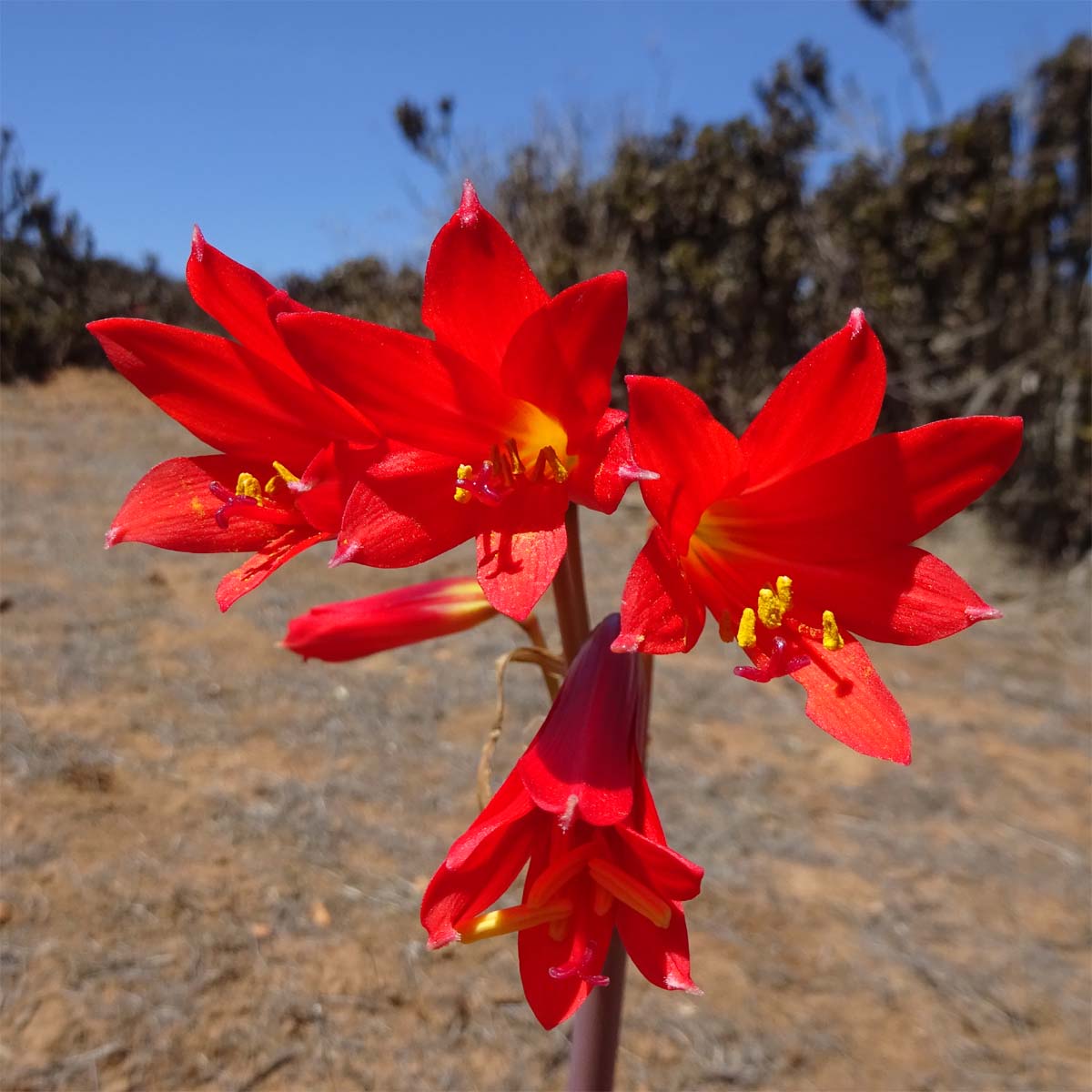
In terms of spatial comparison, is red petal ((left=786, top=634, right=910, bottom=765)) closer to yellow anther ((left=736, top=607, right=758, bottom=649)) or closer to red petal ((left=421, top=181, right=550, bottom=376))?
yellow anther ((left=736, top=607, right=758, bottom=649))

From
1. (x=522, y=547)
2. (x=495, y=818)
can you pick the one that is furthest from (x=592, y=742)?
(x=522, y=547)

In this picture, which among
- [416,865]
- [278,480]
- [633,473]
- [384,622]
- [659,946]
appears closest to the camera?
[633,473]

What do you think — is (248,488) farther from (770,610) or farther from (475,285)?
(770,610)

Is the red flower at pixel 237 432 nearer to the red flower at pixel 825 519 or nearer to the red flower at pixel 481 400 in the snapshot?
the red flower at pixel 481 400

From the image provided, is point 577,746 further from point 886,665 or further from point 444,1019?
point 886,665

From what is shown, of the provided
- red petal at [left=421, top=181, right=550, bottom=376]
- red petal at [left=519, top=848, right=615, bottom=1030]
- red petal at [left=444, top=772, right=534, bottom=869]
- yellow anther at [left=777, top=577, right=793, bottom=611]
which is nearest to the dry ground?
red petal at [left=519, top=848, right=615, bottom=1030]
